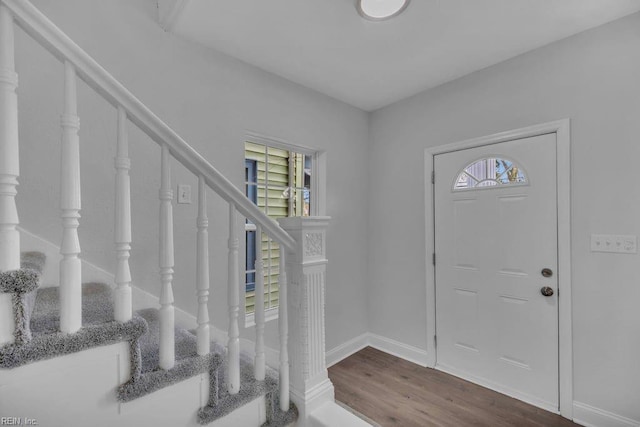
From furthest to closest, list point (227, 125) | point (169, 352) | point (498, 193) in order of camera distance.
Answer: point (498, 193), point (227, 125), point (169, 352)

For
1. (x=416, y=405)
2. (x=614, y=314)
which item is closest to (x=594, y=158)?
(x=614, y=314)

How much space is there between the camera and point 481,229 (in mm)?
2314

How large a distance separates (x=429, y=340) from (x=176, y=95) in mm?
2826

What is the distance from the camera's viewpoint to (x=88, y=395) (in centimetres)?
83

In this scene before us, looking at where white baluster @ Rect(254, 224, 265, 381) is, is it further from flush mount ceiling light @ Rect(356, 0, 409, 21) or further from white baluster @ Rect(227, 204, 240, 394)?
flush mount ceiling light @ Rect(356, 0, 409, 21)

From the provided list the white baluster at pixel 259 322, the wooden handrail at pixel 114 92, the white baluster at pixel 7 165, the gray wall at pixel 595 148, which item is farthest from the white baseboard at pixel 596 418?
the white baluster at pixel 7 165

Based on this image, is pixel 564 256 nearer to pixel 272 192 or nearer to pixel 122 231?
pixel 272 192

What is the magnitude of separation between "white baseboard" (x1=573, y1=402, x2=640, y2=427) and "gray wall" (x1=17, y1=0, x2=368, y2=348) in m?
2.15

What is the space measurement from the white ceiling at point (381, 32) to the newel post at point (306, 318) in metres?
1.26

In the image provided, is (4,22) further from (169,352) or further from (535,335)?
(535,335)

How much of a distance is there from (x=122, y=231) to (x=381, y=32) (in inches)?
72.6

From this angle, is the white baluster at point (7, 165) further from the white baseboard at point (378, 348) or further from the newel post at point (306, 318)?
the white baseboard at point (378, 348)

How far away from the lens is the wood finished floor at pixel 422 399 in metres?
1.89

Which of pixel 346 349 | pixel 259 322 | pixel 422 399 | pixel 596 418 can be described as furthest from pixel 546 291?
pixel 259 322
